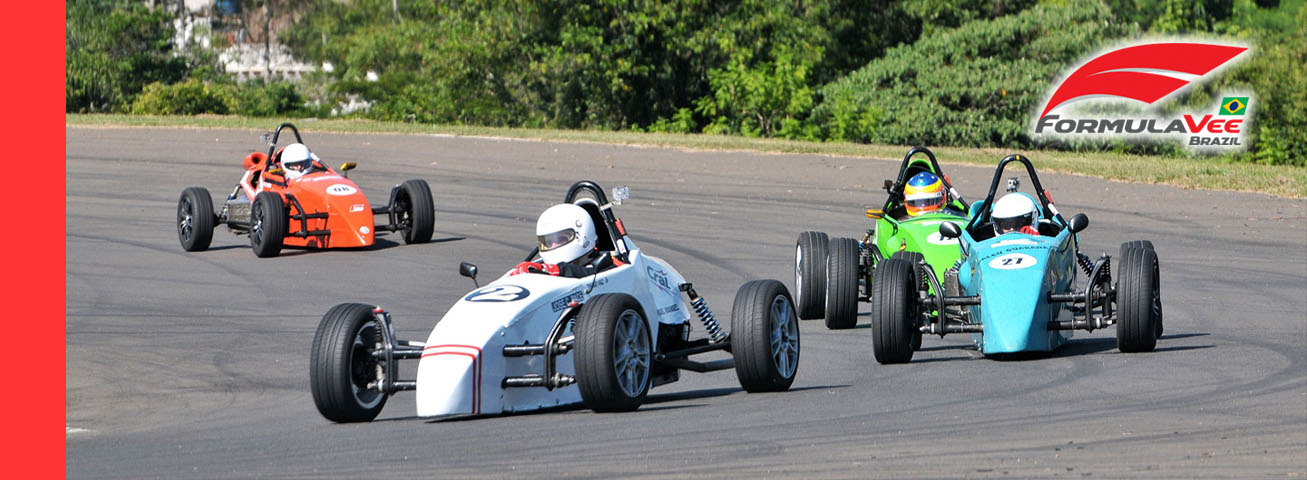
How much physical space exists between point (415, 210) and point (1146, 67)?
2257 cm

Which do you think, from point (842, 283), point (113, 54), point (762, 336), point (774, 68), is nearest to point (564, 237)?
point (762, 336)

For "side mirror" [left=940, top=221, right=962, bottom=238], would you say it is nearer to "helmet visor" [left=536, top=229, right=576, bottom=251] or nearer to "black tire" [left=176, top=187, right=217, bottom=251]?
"helmet visor" [left=536, top=229, right=576, bottom=251]

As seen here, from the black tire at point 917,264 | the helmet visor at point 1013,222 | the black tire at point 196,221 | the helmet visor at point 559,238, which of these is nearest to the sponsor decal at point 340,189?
the black tire at point 196,221

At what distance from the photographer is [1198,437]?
9.44 meters

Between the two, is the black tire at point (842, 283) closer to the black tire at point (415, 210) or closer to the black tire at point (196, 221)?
the black tire at point (415, 210)

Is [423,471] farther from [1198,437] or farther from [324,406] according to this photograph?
[1198,437]

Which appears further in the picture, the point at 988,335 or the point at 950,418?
the point at 988,335

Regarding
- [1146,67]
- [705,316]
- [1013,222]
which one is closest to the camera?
[705,316]

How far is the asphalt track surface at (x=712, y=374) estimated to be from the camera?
29.2ft

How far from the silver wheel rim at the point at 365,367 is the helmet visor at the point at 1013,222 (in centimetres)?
597

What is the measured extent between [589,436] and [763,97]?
36943 millimetres

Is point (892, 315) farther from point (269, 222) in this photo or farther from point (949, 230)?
point (269, 222)

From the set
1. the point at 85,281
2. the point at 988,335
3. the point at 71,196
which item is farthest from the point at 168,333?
the point at 71,196

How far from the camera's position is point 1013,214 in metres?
14.3
